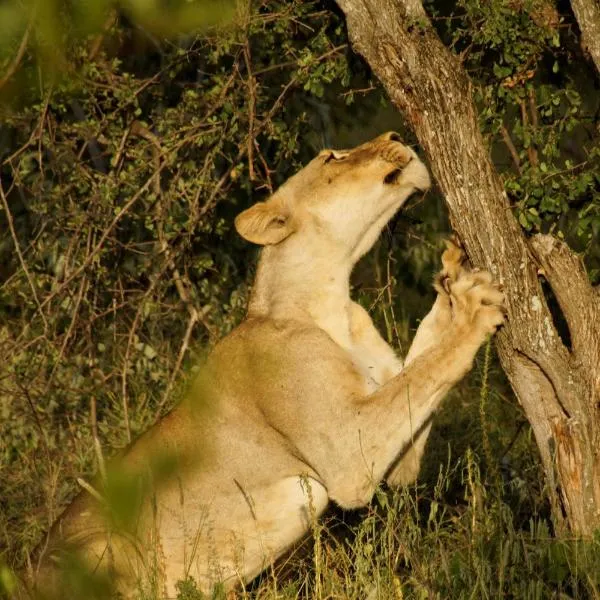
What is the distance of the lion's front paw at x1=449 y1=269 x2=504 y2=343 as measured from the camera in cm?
356

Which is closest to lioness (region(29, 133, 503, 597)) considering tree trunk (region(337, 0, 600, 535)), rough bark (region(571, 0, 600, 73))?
tree trunk (region(337, 0, 600, 535))

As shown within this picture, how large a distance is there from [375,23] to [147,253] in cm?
203

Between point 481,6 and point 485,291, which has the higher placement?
point 481,6

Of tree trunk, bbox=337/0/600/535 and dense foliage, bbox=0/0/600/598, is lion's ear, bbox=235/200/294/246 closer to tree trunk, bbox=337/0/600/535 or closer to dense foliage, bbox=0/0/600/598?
dense foliage, bbox=0/0/600/598

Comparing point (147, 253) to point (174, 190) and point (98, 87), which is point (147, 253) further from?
point (98, 87)

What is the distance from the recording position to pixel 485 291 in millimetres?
3555

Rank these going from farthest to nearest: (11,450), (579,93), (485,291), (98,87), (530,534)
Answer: (11,450) < (98,87) < (579,93) < (530,534) < (485,291)

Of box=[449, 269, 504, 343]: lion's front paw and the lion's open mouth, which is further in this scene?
the lion's open mouth

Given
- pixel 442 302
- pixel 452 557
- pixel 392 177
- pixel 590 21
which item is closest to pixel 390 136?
pixel 392 177

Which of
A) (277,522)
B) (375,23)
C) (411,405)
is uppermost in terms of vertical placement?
Answer: (375,23)

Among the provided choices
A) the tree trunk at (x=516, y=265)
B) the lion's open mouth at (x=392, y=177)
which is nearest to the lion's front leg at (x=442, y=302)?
the tree trunk at (x=516, y=265)

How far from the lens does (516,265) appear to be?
358 centimetres

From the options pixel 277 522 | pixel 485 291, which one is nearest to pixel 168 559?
pixel 277 522

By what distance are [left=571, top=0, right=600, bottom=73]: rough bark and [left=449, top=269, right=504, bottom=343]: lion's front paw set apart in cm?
82
